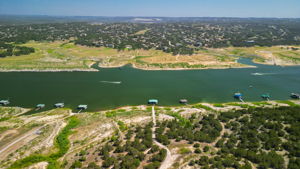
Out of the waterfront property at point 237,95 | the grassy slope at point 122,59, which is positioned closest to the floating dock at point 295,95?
the waterfront property at point 237,95

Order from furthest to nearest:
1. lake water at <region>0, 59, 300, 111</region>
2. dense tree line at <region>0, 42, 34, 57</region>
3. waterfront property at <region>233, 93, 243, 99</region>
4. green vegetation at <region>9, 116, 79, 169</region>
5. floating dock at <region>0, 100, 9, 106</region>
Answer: dense tree line at <region>0, 42, 34, 57</region> → waterfront property at <region>233, 93, 243, 99</region> → lake water at <region>0, 59, 300, 111</region> → floating dock at <region>0, 100, 9, 106</region> → green vegetation at <region>9, 116, 79, 169</region>

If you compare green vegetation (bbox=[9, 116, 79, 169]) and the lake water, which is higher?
the lake water

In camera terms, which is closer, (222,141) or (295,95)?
(222,141)

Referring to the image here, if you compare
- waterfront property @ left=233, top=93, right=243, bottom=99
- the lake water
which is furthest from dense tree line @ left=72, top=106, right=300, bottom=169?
the lake water

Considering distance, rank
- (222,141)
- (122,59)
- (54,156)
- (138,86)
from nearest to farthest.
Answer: (54,156) → (222,141) → (138,86) → (122,59)

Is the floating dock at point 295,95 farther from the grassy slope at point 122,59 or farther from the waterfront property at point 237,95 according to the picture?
the grassy slope at point 122,59

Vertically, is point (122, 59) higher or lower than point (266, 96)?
higher

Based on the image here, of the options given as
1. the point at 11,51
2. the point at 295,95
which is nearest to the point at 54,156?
the point at 295,95

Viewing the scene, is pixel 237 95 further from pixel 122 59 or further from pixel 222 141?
pixel 122 59

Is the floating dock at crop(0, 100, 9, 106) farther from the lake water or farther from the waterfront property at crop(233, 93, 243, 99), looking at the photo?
the waterfront property at crop(233, 93, 243, 99)
